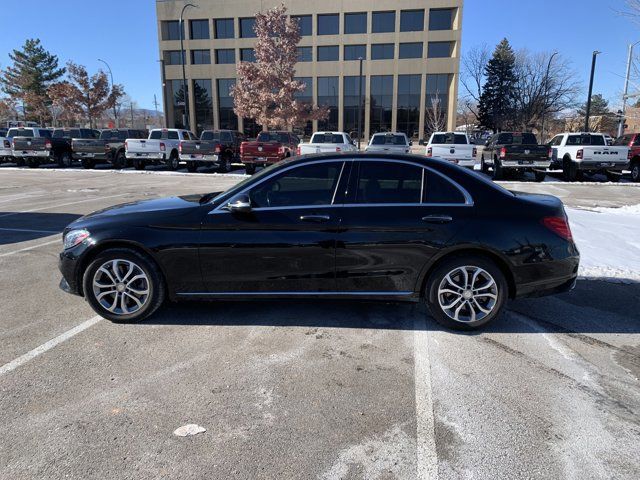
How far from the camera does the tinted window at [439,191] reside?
4203mm

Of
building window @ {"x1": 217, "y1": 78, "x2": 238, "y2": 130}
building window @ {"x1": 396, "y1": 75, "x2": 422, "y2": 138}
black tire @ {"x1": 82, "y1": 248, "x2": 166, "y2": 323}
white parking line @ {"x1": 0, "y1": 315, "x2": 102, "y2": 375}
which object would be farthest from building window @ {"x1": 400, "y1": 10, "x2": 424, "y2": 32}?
white parking line @ {"x1": 0, "y1": 315, "x2": 102, "y2": 375}

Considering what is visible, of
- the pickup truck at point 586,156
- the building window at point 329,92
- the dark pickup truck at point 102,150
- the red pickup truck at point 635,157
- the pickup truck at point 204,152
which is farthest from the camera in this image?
the building window at point 329,92

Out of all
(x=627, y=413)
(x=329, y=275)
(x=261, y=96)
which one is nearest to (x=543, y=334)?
(x=627, y=413)

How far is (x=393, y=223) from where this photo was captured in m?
4.11

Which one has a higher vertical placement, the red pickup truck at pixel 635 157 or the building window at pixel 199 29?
the building window at pixel 199 29

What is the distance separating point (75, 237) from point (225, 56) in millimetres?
56249

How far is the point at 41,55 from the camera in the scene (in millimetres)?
59188

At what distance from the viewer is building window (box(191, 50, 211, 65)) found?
56.1 meters

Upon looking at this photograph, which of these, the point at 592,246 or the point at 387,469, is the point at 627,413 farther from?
the point at 592,246

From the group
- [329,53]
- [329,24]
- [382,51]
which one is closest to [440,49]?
[382,51]

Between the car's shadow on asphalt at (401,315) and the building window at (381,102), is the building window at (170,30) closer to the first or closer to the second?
the building window at (381,102)

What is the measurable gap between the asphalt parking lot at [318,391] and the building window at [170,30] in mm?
58772

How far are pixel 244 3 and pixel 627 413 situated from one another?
58443mm

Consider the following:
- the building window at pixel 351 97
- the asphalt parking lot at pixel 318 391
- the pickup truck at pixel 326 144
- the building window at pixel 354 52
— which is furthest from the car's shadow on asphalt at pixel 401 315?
the building window at pixel 354 52
